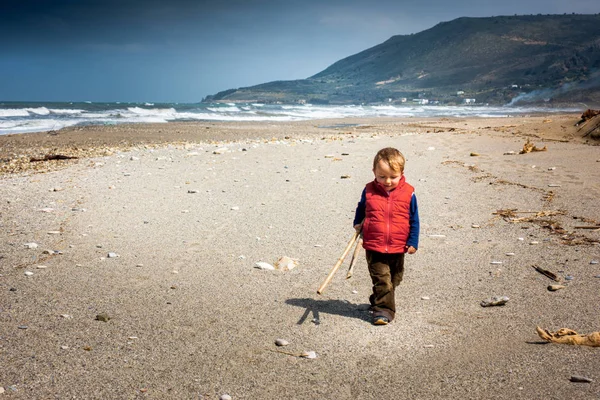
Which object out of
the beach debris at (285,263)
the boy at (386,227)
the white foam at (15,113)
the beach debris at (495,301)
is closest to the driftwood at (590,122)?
the beach debris at (495,301)

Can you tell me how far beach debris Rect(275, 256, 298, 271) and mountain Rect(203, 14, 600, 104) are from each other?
202 ft

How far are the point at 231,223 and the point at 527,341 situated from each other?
3843 mm

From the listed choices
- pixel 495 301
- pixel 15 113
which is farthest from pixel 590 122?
pixel 15 113

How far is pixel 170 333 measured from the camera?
3.19 meters

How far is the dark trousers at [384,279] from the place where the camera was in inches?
135

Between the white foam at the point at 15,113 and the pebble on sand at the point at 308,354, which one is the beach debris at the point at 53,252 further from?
the white foam at the point at 15,113

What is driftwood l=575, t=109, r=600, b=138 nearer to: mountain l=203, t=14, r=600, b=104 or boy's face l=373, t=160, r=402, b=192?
boy's face l=373, t=160, r=402, b=192

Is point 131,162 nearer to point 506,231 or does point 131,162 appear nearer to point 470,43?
point 506,231

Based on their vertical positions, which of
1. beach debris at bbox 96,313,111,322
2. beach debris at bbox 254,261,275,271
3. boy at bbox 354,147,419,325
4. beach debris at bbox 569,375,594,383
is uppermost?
boy at bbox 354,147,419,325

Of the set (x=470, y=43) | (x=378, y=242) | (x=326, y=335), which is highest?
(x=470, y=43)

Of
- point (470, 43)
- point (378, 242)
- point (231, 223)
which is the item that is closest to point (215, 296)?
point (378, 242)

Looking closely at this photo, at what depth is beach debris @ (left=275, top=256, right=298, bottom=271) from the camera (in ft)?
14.8

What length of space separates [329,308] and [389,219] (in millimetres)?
837

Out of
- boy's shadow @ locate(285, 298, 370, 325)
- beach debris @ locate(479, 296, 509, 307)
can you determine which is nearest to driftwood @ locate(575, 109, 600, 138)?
beach debris @ locate(479, 296, 509, 307)
